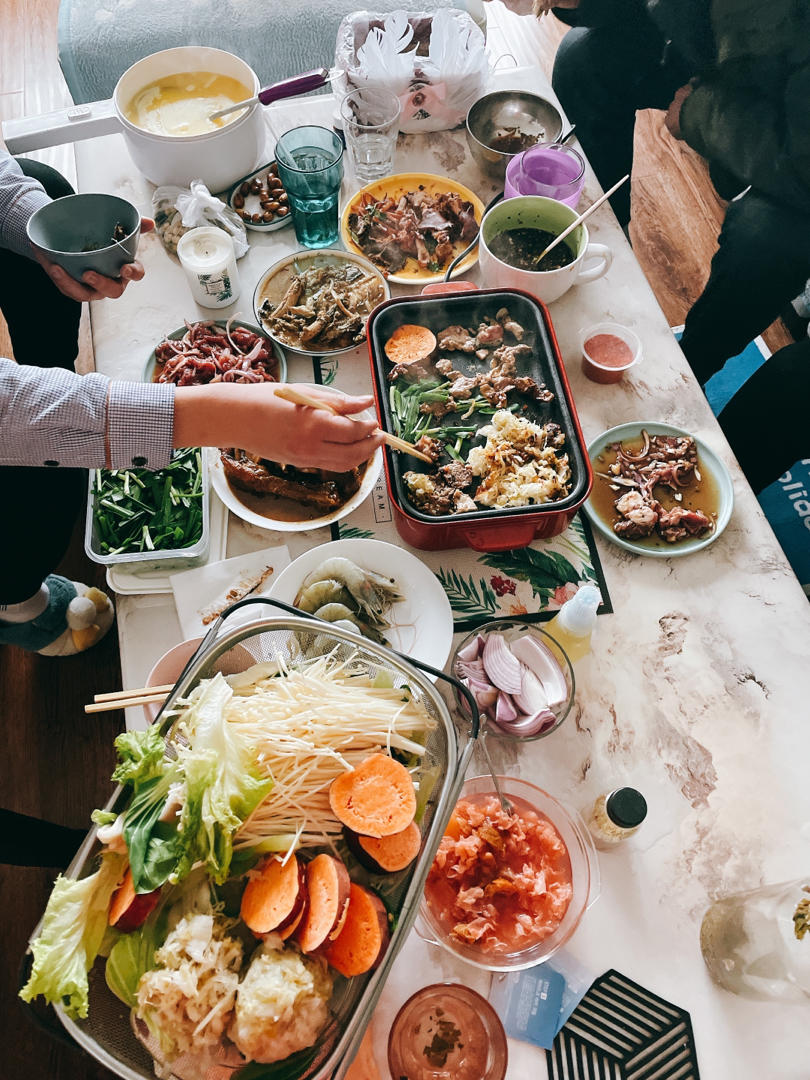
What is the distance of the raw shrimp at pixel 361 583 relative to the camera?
1450 millimetres

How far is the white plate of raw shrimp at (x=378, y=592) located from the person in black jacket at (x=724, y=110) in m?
1.54

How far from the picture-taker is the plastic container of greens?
152cm

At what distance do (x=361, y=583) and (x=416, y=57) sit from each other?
1.65 m

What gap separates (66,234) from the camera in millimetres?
1650

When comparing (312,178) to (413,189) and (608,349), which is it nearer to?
(413,189)

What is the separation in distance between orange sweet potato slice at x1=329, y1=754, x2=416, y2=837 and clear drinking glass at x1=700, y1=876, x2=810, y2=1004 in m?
0.57

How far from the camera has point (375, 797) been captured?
1.08 m

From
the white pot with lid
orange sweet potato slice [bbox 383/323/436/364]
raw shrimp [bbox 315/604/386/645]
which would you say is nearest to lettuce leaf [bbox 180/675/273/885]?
raw shrimp [bbox 315/604/386/645]

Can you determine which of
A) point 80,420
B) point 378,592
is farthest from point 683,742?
point 80,420

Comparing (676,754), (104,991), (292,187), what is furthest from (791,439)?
(104,991)

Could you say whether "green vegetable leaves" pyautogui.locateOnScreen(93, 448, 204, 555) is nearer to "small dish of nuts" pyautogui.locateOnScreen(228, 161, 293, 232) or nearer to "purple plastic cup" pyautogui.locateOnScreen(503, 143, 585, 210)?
"small dish of nuts" pyautogui.locateOnScreen(228, 161, 293, 232)

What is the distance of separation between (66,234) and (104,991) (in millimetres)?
1497

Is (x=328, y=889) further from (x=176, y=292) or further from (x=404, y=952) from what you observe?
(x=176, y=292)

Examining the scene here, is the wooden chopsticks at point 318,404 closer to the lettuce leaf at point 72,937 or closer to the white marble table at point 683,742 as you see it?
the white marble table at point 683,742
